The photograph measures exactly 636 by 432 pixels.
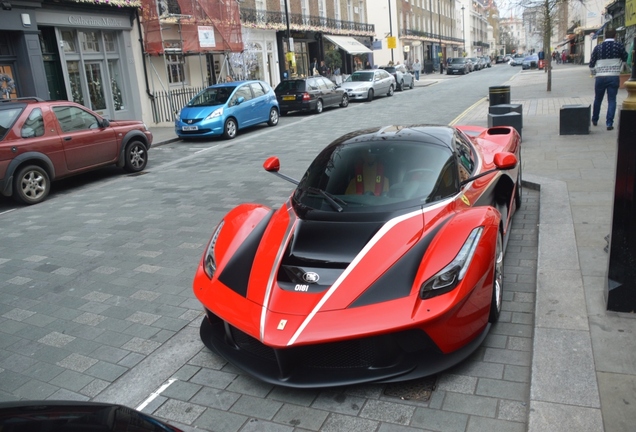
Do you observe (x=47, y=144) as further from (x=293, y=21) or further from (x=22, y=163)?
(x=293, y=21)

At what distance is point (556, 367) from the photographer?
10.4 feet

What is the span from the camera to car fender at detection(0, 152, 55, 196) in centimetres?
888

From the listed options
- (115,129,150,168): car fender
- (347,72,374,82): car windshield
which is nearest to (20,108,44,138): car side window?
(115,129,150,168): car fender

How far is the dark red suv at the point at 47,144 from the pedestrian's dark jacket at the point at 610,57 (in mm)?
9648

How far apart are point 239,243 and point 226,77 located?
2277cm

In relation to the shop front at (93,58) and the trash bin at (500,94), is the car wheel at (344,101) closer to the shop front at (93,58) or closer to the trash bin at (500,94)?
the shop front at (93,58)

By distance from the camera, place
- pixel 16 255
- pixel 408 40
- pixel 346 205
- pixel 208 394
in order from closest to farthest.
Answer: pixel 208 394 < pixel 346 205 < pixel 16 255 < pixel 408 40

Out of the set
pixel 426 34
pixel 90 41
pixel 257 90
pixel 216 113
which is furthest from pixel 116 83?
pixel 426 34

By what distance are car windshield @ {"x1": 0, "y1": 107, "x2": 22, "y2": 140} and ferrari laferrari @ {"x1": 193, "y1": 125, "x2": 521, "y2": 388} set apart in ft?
21.8

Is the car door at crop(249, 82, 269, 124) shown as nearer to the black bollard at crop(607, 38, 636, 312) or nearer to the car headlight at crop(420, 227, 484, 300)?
the black bollard at crop(607, 38, 636, 312)

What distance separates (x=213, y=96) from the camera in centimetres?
1675

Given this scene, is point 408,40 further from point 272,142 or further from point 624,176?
point 624,176

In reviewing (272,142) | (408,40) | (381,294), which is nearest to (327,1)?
(408,40)

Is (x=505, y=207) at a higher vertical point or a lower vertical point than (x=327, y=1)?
lower
